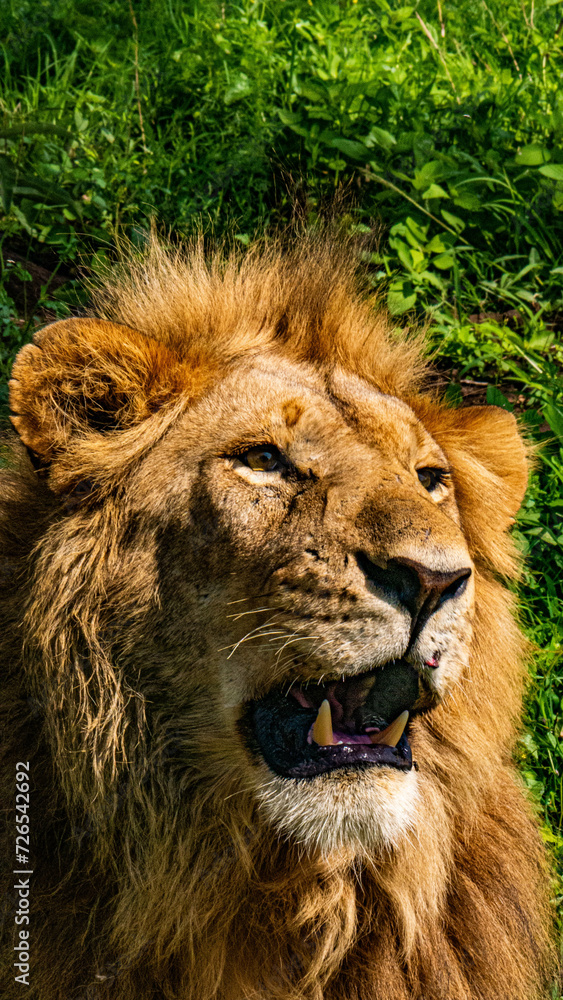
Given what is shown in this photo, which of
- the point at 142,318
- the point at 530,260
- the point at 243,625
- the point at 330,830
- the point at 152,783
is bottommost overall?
the point at 152,783

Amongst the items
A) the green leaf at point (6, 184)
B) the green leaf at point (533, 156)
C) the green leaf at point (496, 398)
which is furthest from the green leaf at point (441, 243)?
the green leaf at point (6, 184)

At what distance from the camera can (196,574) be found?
2.12 metres

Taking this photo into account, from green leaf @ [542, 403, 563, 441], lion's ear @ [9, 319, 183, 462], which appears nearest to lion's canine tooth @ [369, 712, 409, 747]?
lion's ear @ [9, 319, 183, 462]

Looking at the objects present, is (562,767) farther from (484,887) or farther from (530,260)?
(530,260)

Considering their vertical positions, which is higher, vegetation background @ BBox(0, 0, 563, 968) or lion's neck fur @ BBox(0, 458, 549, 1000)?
vegetation background @ BBox(0, 0, 563, 968)

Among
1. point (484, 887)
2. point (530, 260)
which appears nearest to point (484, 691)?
point (484, 887)

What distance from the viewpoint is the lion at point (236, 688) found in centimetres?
200

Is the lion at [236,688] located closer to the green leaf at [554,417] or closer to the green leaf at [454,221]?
the green leaf at [554,417]

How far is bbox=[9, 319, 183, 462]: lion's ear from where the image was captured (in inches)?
86.3

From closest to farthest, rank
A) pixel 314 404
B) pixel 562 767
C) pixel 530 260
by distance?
pixel 314 404 → pixel 562 767 → pixel 530 260

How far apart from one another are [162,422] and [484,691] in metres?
1.03

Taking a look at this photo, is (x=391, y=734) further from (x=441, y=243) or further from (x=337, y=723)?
(x=441, y=243)

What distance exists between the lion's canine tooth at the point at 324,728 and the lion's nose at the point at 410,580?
0.83 ft

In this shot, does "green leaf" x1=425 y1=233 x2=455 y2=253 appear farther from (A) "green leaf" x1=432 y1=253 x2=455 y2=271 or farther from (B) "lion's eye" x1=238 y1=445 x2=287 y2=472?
(B) "lion's eye" x1=238 y1=445 x2=287 y2=472
